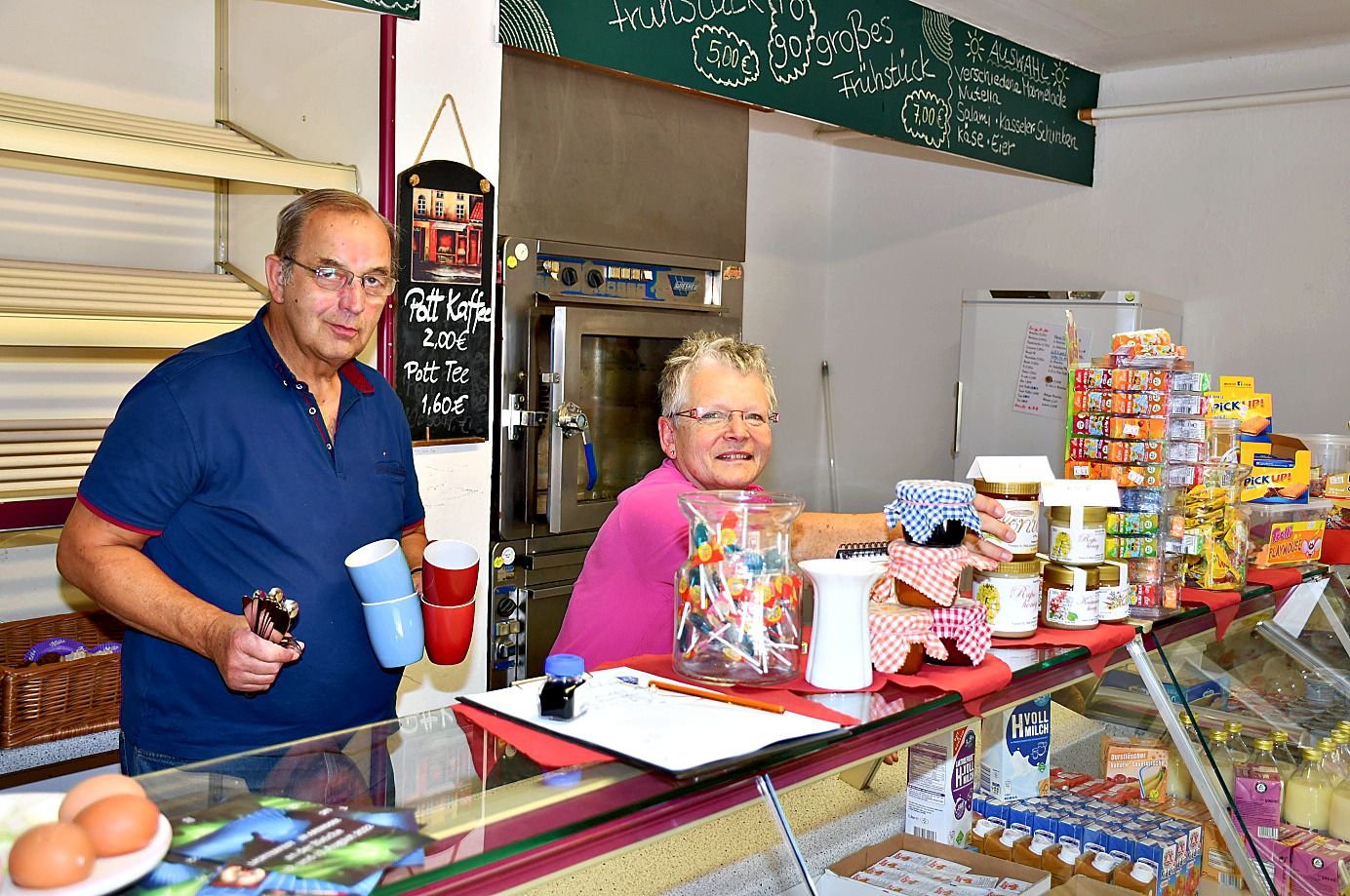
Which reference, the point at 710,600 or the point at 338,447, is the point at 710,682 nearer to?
the point at 710,600

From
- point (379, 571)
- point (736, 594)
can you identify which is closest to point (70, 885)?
point (379, 571)

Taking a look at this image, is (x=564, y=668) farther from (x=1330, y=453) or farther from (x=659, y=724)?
(x=1330, y=453)

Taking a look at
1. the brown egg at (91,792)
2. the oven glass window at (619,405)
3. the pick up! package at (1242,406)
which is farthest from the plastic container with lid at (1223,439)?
the brown egg at (91,792)

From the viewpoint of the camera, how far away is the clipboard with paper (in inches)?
51.9

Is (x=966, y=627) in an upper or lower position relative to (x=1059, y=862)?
upper

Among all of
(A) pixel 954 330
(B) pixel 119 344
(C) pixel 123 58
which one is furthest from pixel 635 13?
(A) pixel 954 330

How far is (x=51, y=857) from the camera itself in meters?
0.90

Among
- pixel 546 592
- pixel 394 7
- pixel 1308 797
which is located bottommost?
pixel 1308 797

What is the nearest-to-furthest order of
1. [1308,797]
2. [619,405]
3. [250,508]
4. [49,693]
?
[250,508] → [1308,797] → [49,693] → [619,405]

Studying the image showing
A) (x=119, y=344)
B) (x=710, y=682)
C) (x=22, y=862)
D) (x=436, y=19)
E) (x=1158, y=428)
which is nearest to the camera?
(x=22, y=862)

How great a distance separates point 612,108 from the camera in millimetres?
3965

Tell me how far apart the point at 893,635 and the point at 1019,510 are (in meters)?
0.40

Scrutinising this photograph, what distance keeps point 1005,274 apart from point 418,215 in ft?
11.1

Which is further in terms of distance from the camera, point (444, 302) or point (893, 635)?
point (444, 302)
